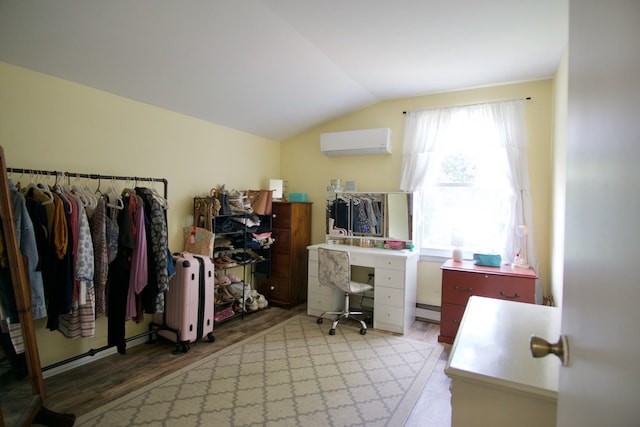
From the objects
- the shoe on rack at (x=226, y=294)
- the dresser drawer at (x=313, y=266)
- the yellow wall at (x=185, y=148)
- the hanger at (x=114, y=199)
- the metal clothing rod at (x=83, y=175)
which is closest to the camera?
the metal clothing rod at (x=83, y=175)

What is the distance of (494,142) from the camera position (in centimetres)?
356

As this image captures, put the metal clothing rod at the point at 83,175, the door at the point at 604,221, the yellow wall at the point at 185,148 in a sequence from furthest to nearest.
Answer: the yellow wall at the point at 185,148, the metal clothing rod at the point at 83,175, the door at the point at 604,221

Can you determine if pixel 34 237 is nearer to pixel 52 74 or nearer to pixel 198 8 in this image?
pixel 52 74

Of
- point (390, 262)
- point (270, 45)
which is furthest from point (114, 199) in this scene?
point (390, 262)

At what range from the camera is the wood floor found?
2.20 metres

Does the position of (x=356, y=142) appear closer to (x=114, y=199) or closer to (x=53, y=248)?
(x=114, y=199)

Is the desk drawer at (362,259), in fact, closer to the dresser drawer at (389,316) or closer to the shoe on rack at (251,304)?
the dresser drawer at (389,316)

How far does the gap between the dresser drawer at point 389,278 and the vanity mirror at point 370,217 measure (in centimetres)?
50

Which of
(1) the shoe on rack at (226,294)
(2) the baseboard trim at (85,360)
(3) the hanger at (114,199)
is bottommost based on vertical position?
(2) the baseboard trim at (85,360)

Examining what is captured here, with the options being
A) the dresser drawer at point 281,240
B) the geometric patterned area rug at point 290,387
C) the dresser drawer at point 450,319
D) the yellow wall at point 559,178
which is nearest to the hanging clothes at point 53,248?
the geometric patterned area rug at point 290,387

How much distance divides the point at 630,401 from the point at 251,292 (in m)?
3.98

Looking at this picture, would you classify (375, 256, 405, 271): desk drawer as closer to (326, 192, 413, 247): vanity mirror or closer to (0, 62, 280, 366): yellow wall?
(326, 192, 413, 247): vanity mirror

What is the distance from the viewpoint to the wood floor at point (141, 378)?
2199mm

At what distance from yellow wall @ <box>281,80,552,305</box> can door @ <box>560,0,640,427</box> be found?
3.07 metres
